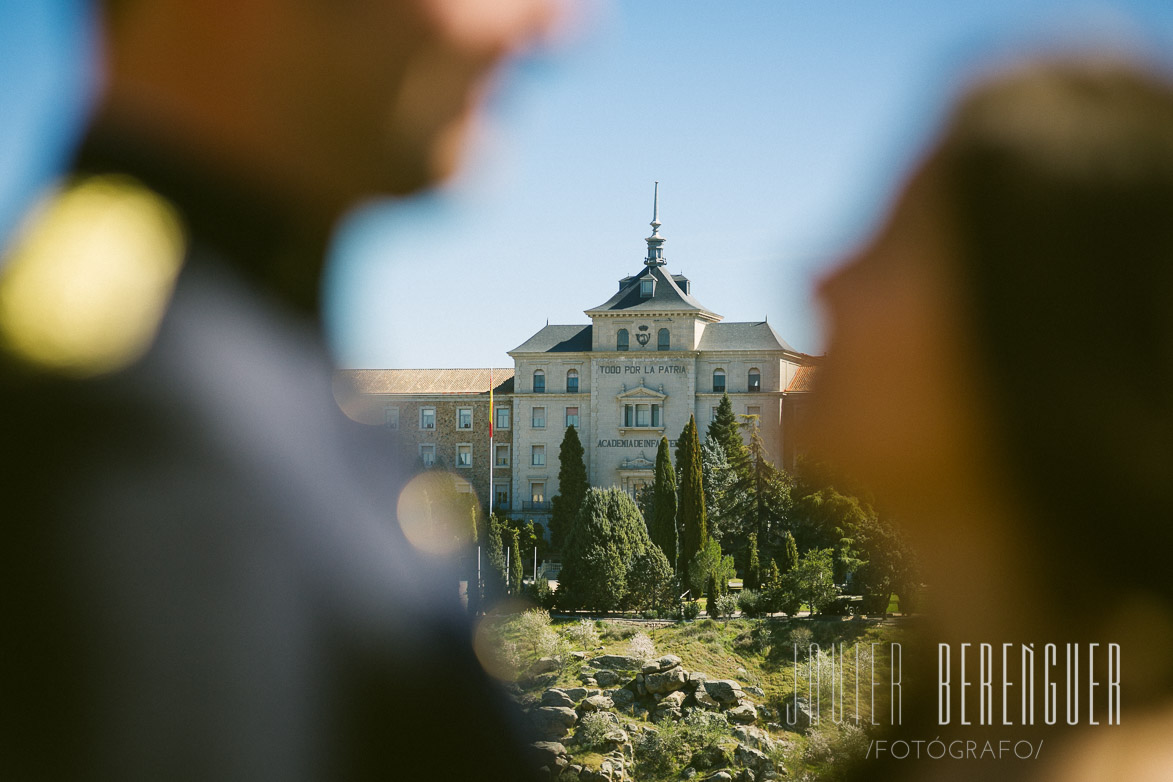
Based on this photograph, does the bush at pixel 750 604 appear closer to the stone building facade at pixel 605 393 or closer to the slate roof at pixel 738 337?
the stone building facade at pixel 605 393

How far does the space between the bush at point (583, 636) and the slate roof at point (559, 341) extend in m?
19.1

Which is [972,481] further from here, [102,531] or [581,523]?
[581,523]

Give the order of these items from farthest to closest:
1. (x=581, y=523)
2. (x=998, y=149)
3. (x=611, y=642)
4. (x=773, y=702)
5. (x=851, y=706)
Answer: (x=581, y=523), (x=611, y=642), (x=773, y=702), (x=851, y=706), (x=998, y=149)

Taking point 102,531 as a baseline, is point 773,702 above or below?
below

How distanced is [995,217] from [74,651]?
0.84 meters

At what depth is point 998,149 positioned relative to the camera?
31.1 inches

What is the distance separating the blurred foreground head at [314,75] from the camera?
64 centimetres

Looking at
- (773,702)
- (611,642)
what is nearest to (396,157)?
(773,702)

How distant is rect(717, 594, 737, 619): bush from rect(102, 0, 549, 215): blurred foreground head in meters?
14.5

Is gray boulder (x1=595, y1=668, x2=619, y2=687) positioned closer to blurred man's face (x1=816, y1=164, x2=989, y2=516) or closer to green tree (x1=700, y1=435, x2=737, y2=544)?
green tree (x1=700, y1=435, x2=737, y2=544)

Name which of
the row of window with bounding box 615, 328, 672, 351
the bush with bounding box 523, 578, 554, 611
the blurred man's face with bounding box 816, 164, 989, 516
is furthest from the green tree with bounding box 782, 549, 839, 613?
the row of window with bounding box 615, 328, 672, 351

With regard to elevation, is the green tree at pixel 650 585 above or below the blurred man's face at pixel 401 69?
below

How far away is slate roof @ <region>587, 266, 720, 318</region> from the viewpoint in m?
30.9

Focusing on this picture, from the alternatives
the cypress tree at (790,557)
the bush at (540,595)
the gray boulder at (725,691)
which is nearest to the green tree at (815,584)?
the cypress tree at (790,557)
